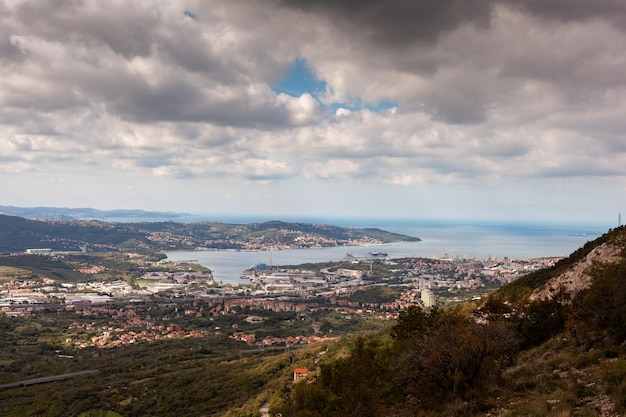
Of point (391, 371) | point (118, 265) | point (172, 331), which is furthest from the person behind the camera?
point (118, 265)

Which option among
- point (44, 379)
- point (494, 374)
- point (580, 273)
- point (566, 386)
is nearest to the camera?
point (566, 386)

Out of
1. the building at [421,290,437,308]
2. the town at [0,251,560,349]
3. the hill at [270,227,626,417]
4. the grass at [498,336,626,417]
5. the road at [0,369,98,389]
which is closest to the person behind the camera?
the grass at [498,336,626,417]

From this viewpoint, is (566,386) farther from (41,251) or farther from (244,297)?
(41,251)

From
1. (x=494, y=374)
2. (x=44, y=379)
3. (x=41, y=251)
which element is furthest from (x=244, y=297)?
(x=41, y=251)

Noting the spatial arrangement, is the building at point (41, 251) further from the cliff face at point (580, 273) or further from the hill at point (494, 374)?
the hill at point (494, 374)

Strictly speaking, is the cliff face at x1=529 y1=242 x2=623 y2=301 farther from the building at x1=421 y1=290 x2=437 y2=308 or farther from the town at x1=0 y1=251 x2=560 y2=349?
the building at x1=421 y1=290 x2=437 y2=308

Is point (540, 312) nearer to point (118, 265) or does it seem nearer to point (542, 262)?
point (542, 262)

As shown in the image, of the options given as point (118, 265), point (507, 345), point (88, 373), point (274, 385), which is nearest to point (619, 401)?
point (507, 345)

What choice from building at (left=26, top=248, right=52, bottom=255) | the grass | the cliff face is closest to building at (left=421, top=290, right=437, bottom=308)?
the cliff face

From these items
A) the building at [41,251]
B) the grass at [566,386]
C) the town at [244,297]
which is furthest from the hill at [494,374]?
the building at [41,251]

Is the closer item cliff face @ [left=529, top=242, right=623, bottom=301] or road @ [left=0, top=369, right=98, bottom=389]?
cliff face @ [left=529, top=242, right=623, bottom=301]

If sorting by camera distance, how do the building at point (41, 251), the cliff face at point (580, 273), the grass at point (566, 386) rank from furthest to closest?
the building at point (41, 251)
the cliff face at point (580, 273)
the grass at point (566, 386)
